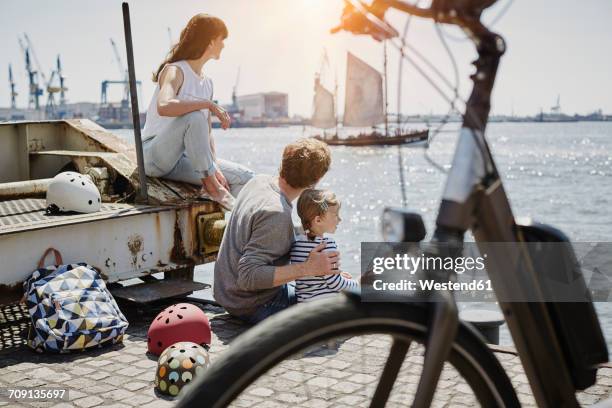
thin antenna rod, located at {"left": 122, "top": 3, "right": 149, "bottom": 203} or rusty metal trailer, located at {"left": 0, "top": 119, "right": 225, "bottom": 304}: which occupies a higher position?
thin antenna rod, located at {"left": 122, "top": 3, "right": 149, "bottom": 203}

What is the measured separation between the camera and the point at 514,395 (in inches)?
91.9

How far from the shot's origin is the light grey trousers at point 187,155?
20.9ft

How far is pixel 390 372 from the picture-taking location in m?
2.27

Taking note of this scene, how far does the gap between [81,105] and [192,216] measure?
173 m

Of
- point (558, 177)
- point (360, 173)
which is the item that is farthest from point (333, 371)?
point (360, 173)

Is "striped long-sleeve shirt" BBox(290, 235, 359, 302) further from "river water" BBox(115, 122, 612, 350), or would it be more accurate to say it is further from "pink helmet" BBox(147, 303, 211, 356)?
"river water" BBox(115, 122, 612, 350)

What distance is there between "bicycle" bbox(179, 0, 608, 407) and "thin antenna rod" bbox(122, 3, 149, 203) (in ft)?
13.7

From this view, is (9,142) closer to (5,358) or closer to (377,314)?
(5,358)

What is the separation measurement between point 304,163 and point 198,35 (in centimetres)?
193

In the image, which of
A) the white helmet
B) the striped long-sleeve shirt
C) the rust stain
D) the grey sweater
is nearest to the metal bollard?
the striped long-sleeve shirt

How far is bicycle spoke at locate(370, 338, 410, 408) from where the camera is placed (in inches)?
86.3

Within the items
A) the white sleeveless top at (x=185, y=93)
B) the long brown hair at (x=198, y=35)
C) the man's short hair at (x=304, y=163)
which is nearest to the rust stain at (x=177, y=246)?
the white sleeveless top at (x=185, y=93)

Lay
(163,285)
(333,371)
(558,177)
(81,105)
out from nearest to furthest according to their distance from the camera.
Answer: (333,371) → (163,285) → (558,177) → (81,105)

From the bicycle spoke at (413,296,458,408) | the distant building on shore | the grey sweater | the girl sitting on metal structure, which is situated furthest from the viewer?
the distant building on shore
